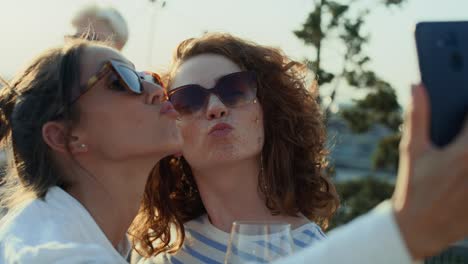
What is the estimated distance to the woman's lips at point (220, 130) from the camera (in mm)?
3035

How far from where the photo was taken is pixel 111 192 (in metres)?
2.58

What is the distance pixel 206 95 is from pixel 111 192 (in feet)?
2.27

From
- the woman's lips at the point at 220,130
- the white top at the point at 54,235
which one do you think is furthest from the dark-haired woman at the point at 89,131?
the woman's lips at the point at 220,130

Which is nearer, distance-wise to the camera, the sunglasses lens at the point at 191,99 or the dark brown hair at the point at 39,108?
the dark brown hair at the point at 39,108

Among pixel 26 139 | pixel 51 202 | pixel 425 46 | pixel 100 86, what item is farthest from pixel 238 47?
pixel 425 46

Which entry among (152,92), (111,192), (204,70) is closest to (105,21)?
(204,70)

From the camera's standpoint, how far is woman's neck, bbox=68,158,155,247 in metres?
2.55

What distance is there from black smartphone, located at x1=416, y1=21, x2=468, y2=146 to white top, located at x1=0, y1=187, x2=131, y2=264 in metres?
1.04

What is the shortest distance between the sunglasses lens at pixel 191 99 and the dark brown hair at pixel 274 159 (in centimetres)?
22

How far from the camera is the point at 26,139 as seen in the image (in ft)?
8.73

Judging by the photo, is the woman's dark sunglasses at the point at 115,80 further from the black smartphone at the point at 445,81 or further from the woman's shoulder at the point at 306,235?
the black smartphone at the point at 445,81

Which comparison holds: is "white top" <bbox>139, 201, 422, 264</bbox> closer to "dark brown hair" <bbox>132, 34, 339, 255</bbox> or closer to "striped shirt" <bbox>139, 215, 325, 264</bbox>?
"striped shirt" <bbox>139, 215, 325, 264</bbox>

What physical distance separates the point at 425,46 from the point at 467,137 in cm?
19

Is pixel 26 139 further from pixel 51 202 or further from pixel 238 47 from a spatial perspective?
pixel 238 47
